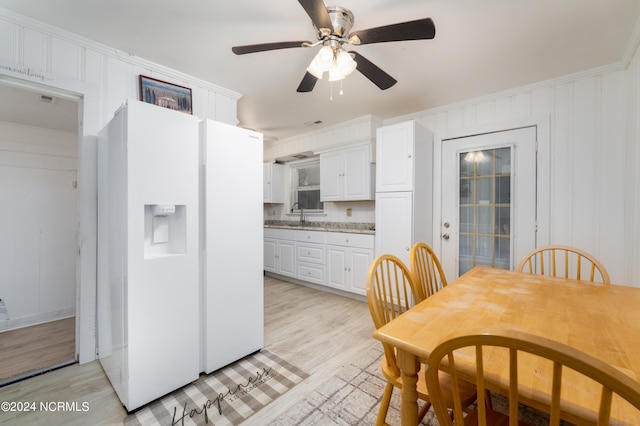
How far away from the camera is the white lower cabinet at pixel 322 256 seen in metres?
3.33

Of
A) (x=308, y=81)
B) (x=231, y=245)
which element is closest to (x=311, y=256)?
(x=231, y=245)

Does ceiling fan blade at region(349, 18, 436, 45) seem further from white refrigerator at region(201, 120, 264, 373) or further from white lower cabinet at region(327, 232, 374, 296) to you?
white lower cabinet at region(327, 232, 374, 296)

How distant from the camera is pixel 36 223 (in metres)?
2.94

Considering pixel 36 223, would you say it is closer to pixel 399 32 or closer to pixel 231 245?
pixel 231 245

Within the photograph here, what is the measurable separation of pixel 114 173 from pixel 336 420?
201 cm

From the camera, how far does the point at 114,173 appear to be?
1708 mm

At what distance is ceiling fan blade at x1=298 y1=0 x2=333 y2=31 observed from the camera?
3.97 ft

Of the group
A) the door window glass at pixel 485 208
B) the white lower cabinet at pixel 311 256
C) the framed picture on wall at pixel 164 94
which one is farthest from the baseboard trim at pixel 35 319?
the door window glass at pixel 485 208

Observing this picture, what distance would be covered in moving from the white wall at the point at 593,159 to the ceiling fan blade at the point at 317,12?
2.33m

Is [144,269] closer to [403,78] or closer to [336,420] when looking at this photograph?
[336,420]

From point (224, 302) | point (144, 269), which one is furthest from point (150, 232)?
point (224, 302)

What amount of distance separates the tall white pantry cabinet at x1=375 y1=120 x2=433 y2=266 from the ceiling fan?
47.3 inches

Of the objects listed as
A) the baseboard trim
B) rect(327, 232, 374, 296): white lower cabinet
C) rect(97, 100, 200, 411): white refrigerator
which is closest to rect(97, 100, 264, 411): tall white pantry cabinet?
rect(97, 100, 200, 411): white refrigerator

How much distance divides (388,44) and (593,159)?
2.08m
